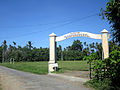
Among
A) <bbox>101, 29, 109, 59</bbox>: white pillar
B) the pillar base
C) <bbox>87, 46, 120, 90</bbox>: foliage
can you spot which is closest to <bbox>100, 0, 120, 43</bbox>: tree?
<bbox>87, 46, 120, 90</bbox>: foliage

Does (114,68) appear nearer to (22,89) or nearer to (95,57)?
(95,57)

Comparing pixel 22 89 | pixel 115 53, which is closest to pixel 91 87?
pixel 115 53

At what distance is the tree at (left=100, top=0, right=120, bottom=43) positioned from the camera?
4.92m

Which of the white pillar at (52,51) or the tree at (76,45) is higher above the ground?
the tree at (76,45)

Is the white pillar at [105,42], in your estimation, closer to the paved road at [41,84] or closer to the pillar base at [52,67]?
the paved road at [41,84]

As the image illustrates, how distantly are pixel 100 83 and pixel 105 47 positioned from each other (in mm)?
6001

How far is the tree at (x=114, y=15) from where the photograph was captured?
4.92 m

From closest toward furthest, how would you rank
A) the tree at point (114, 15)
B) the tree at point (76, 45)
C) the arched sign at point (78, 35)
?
the tree at point (114, 15) < the arched sign at point (78, 35) < the tree at point (76, 45)

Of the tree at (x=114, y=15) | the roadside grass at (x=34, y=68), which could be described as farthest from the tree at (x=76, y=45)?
the tree at (x=114, y=15)

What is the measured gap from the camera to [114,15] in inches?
202

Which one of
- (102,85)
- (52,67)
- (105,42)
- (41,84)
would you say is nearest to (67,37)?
(52,67)

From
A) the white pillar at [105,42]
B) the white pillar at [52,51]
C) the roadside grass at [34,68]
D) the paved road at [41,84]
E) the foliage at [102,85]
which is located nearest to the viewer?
the foliage at [102,85]

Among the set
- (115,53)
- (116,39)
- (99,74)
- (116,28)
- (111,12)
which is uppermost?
(111,12)

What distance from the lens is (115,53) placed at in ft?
16.1
